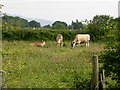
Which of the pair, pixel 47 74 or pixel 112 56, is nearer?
pixel 112 56

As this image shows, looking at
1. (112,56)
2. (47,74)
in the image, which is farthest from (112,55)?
(47,74)

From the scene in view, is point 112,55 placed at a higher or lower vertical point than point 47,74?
higher

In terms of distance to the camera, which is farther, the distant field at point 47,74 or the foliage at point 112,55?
the distant field at point 47,74

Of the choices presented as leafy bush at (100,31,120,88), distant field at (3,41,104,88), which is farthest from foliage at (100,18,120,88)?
distant field at (3,41,104,88)

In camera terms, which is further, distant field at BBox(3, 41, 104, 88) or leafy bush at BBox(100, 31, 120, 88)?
distant field at BBox(3, 41, 104, 88)

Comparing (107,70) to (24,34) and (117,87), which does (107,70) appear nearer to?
(117,87)

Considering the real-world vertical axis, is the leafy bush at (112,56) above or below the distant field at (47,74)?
above

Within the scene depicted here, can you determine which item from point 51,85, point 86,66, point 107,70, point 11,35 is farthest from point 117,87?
point 11,35

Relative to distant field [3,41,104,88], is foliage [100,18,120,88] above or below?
above

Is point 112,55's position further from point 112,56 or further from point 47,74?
point 47,74

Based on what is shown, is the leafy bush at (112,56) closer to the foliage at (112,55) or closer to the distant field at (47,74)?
the foliage at (112,55)

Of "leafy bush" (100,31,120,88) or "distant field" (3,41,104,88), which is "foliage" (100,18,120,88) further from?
"distant field" (3,41,104,88)

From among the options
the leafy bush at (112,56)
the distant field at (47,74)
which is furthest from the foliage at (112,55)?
the distant field at (47,74)

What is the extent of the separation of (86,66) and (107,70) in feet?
16.2
